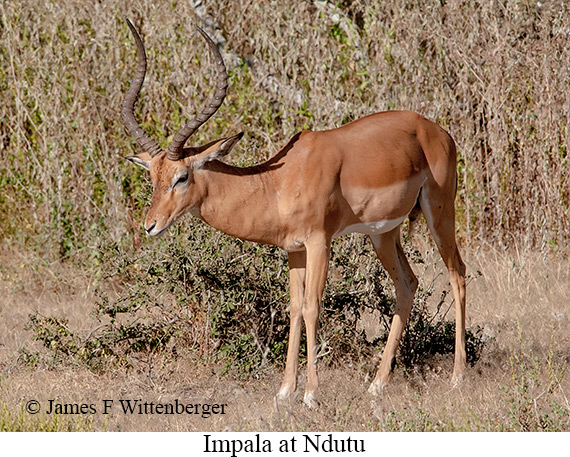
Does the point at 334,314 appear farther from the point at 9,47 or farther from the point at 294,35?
the point at 9,47

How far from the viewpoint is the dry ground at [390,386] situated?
470 cm

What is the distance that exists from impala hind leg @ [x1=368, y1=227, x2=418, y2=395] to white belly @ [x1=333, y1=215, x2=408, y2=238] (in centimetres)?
42

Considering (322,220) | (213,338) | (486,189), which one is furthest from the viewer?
(486,189)

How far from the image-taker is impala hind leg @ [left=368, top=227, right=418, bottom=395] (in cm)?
573

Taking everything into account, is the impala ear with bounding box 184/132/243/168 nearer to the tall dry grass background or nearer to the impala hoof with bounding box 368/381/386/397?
the impala hoof with bounding box 368/381/386/397

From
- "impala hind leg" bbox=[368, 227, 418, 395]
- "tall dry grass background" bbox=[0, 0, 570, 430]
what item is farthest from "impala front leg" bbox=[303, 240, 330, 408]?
"tall dry grass background" bbox=[0, 0, 570, 430]

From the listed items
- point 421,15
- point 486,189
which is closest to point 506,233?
point 486,189

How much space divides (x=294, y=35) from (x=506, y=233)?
2.87 metres

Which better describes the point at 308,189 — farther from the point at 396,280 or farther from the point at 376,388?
the point at 376,388

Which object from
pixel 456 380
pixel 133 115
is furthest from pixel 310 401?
pixel 133 115

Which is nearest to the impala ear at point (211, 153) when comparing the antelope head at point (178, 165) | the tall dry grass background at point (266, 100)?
the antelope head at point (178, 165)

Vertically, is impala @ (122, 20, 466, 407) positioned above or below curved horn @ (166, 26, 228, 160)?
below

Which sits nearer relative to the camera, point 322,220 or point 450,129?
point 322,220

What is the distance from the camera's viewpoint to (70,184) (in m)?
9.03
